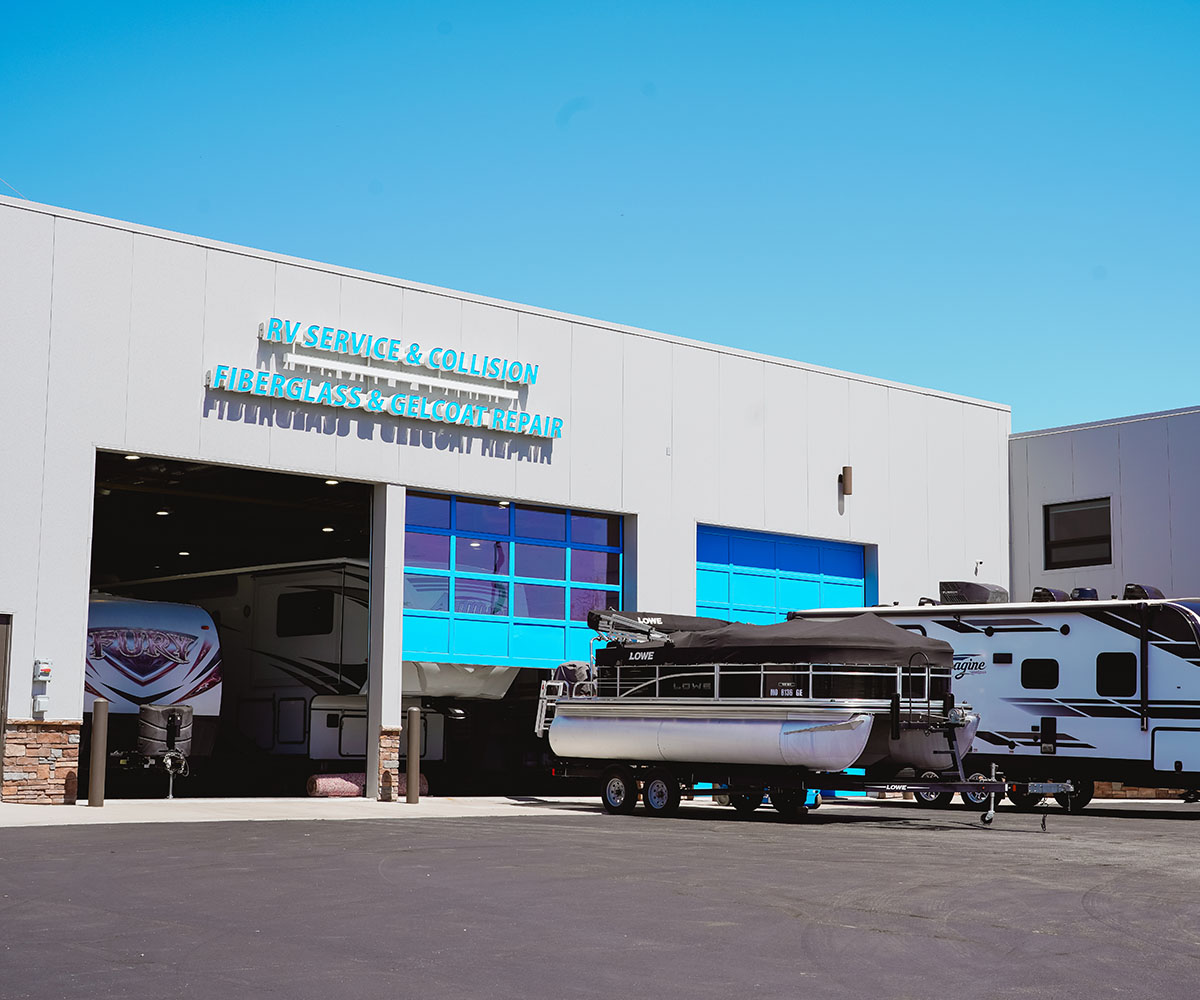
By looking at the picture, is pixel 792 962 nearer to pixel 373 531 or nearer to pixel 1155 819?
pixel 1155 819

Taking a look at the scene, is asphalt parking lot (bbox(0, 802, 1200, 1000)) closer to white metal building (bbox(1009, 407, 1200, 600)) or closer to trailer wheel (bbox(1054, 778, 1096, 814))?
trailer wheel (bbox(1054, 778, 1096, 814))

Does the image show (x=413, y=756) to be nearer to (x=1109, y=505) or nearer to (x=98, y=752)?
(x=98, y=752)

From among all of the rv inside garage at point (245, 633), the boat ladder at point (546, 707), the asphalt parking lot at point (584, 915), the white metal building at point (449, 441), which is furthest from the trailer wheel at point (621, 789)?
the rv inside garage at point (245, 633)

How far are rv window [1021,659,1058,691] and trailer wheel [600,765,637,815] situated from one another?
20.4 feet

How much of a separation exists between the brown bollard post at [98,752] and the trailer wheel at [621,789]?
21.3 ft

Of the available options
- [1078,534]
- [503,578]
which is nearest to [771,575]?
[503,578]

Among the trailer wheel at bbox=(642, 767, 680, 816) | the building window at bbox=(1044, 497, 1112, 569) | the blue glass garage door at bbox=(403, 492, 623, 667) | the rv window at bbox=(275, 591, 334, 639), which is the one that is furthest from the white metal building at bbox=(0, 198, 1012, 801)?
the trailer wheel at bbox=(642, 767, 680, 816)

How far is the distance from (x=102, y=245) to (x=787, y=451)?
13297 mm

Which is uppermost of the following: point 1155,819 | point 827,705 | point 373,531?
point 373,531

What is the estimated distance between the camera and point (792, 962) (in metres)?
7.77

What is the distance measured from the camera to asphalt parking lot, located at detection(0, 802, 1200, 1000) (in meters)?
7.17

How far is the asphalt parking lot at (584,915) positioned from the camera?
7.17 meters

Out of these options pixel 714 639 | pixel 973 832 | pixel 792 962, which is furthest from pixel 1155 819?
pixel 792 962

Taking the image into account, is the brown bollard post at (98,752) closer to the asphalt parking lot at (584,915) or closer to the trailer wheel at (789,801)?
the asphalt parking lot at (584,915)
